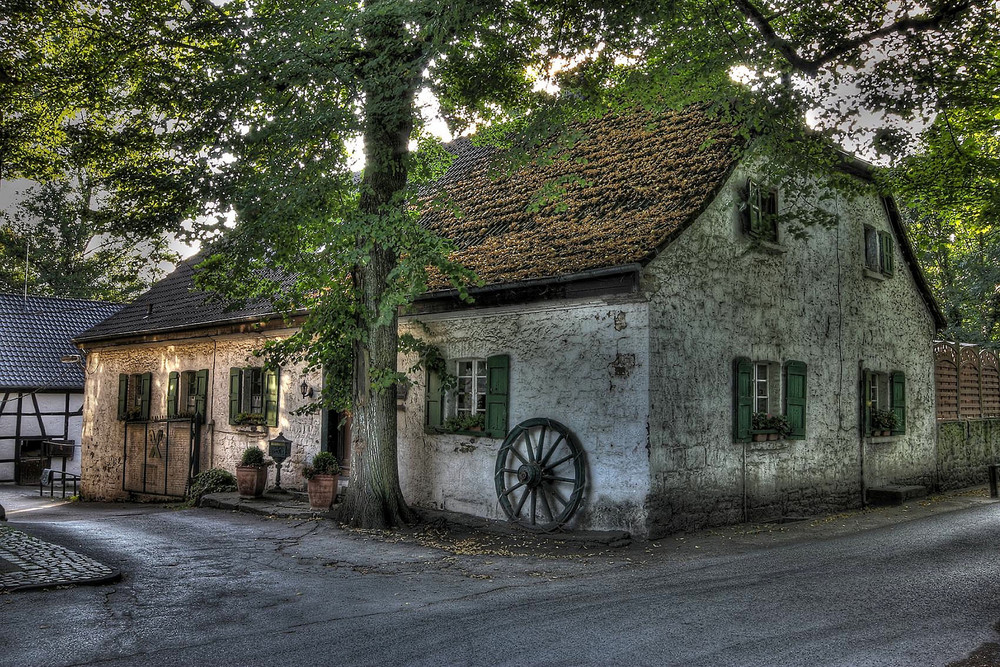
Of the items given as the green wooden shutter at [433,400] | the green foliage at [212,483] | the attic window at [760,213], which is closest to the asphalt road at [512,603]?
the green wooden shutter at [433,400]

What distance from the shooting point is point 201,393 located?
17922 millimetres

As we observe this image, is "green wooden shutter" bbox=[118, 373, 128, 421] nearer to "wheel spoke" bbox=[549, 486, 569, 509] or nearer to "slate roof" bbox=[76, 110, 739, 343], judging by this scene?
"slate roof" bbox=[76, 110, 739, 343]

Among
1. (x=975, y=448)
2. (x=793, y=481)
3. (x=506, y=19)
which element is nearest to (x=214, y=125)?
(x=506, y=19)

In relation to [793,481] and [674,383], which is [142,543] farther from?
[793,481]

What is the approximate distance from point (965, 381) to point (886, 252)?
424 centimetres

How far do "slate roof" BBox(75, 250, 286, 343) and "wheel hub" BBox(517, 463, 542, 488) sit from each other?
273 inches

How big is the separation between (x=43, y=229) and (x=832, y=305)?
39144 mm

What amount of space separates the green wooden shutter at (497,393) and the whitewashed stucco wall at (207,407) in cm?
473

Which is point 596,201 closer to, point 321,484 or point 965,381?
point 321,484

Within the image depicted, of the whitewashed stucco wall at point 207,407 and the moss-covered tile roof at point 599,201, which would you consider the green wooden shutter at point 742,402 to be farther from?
the whitewashed stucco wall at point 207,407

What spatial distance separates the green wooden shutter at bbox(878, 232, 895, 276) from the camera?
49.5 ft

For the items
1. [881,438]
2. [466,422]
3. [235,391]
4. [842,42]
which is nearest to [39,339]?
[235,391]

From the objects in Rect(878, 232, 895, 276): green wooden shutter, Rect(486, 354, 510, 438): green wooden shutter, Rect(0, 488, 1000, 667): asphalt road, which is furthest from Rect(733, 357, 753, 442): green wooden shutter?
Rect(878, 232, 895, 276): green wooden shutter

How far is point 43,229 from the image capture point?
4000 centimetres
